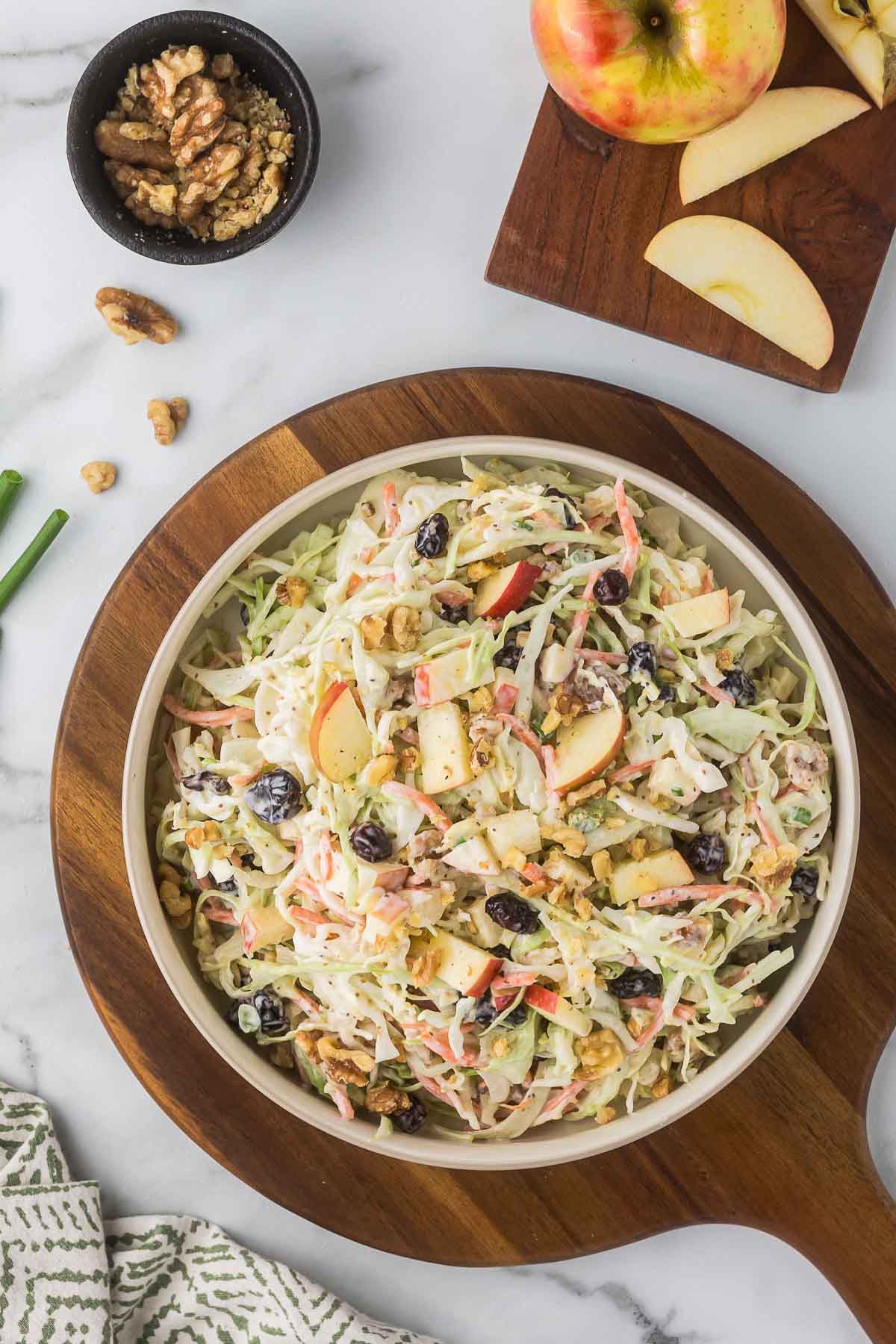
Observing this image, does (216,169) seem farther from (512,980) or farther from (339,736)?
(512,980)

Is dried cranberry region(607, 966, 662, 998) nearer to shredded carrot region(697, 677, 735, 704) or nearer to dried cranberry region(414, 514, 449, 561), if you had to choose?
shredded carrot region(697, 677, 735, 704)

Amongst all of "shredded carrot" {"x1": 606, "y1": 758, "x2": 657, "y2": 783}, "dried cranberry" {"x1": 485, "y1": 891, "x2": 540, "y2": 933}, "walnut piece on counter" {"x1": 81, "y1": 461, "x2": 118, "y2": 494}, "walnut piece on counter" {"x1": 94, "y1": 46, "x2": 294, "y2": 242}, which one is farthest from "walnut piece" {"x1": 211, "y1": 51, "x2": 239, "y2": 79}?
"dried cranberry" {"x1": 485, "y1": 891, "x2": 540, "y2": 933}

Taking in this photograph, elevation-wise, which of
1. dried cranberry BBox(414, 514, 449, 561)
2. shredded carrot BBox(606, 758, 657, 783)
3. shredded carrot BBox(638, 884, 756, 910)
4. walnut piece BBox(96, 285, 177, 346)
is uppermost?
walnut piece BBox(96, 285, 177, 346)

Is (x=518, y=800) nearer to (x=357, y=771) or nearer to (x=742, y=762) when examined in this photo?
(x=357, y=771)

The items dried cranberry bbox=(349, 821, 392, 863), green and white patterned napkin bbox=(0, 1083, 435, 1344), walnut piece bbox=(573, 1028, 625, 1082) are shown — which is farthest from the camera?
green and white patterned napkin bbox=(0, 1083, 435, 1344)

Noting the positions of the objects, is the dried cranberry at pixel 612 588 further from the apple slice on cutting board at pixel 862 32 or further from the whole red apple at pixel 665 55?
the apple slice on cutting board at pixel 862 32

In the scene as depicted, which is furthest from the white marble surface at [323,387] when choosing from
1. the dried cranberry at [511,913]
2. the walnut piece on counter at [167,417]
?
the dried cranberry at [511,913]
